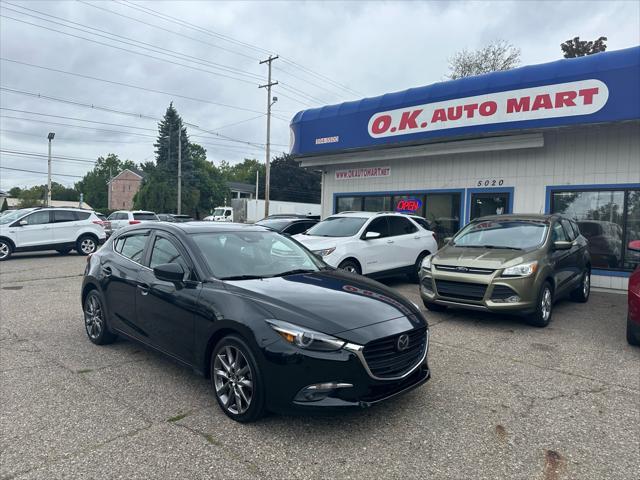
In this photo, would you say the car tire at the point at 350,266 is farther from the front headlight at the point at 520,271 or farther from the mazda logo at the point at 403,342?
the mazda logo at the point at 403,342

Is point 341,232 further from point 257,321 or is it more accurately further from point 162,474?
point 162,474

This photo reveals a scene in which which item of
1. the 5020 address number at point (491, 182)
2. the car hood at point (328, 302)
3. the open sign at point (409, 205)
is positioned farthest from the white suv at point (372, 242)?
the car hood at point (328, 302)

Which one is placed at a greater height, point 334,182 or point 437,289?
point 334,182

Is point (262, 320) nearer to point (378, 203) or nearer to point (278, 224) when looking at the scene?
point (278, 224)

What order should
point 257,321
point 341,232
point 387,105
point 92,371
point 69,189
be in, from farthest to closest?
point 69,189, point 387,105, point 341,232, point 92,371, point 257,321

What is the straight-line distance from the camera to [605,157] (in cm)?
1065

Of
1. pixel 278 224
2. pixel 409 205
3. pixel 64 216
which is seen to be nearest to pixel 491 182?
pixel 409 205

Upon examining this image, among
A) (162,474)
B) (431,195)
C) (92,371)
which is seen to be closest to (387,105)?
(431,195)

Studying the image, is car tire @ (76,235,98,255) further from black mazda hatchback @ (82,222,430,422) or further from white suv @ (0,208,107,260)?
black mazda hatchback @ (82,222,430,422)

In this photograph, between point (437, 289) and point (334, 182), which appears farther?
point (334, 182)

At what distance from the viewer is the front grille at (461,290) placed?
21.6 ft

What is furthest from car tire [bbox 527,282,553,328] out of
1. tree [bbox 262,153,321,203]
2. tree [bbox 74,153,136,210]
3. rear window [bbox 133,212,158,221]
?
tree [bbox 74,153,136,210]

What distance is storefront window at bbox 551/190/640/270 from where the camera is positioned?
34.0 feet

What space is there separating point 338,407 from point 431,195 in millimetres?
A: 11451
